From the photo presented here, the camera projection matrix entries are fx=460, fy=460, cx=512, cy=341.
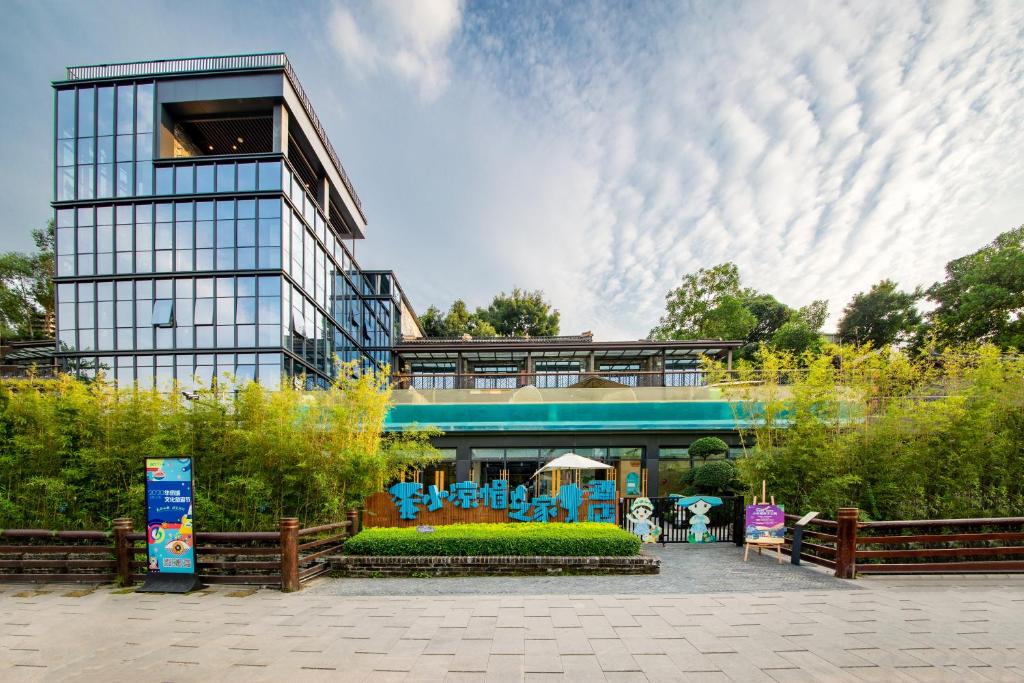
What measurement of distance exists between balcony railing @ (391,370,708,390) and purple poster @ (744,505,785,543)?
5.81m

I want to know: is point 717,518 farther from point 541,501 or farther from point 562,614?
point 562,614

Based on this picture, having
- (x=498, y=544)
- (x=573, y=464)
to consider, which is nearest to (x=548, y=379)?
(x=573, y=464)

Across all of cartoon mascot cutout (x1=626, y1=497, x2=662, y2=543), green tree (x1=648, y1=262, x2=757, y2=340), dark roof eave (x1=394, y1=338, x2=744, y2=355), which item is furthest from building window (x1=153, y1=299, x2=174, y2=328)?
green tree (x1=648, y1=262, x2=757, y2=340)

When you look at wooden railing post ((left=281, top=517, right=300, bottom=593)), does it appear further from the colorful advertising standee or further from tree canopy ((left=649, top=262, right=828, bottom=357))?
tree canopy ((left=649, top=262, right=828, bottom=357))

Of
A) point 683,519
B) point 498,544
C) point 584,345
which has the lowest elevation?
point 683,519

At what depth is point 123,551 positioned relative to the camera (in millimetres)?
6738

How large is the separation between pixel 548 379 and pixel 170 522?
538 inches

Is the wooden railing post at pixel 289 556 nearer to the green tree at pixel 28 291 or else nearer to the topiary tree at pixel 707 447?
the topiary tree at pixel 707 447

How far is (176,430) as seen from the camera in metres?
7.63

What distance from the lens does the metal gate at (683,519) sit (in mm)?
9711

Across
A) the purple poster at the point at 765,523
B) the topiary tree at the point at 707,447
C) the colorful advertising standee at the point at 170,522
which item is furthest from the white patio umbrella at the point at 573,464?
the colorful advertising standee at the point at 170,522

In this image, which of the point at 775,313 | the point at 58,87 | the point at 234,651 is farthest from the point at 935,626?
the point at 775,313

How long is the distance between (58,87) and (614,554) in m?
25.6

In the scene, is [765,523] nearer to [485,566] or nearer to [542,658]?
[485,566]
